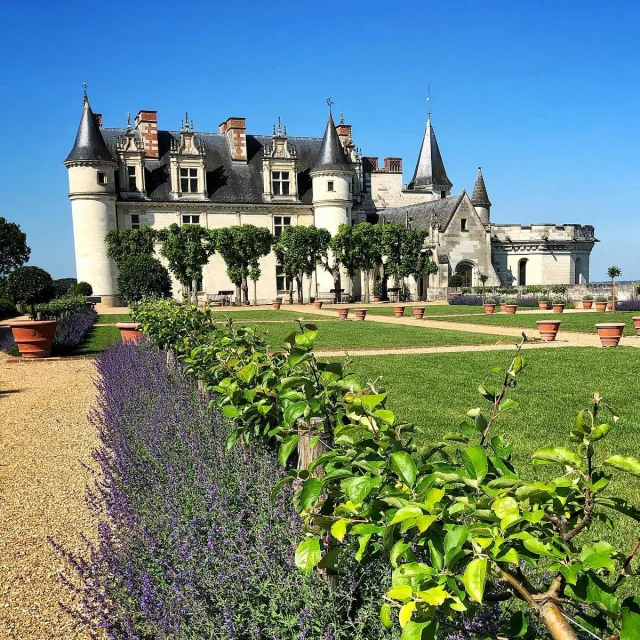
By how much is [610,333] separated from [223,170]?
3377 centimetres

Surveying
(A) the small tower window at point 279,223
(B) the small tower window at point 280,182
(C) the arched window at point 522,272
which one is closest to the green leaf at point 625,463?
(A) the small tower window at point 279,223

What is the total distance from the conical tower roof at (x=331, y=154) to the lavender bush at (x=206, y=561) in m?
38.0

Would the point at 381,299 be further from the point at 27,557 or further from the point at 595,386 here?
the point at 27,557

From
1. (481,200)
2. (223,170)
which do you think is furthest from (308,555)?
(481,200)

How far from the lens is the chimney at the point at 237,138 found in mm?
43094

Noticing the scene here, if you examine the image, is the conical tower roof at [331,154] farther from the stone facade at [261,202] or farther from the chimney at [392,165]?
the chimney at [392,165]

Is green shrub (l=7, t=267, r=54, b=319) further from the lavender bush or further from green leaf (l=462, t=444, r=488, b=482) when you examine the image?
green leaf (l=462, t=444, r=488, b=482)

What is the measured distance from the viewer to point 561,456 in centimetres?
144

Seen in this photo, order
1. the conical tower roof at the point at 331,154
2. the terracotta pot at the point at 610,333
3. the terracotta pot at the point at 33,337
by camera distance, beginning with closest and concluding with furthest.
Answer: the terracotta pot at the point at 610,333 < the terracotta pot at the point at 33,337 < the conical tower roof at the point at 331,154

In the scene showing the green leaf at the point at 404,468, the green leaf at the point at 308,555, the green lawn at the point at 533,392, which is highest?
the green leaf at the point at 404,468

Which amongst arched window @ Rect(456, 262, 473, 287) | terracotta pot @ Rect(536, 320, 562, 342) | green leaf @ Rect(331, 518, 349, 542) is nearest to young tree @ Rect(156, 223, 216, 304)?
arched window @ Rect(456, 262, 473, 287)

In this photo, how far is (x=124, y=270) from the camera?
2767 cm

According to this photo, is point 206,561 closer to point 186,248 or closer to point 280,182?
point 186,248

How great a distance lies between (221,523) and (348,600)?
2.73 ft
